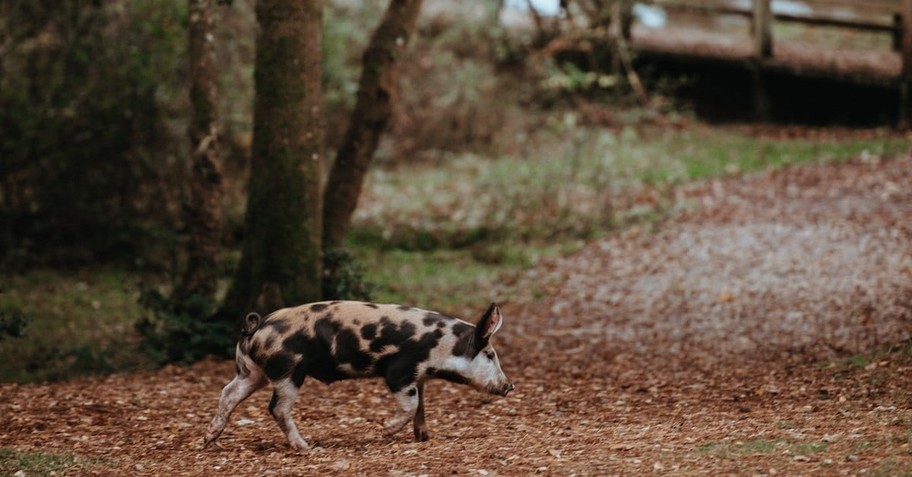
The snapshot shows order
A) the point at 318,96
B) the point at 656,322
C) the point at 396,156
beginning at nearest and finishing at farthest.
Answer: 1. the point at 318,96
2. the point at 656,322
3. the point at 396,156

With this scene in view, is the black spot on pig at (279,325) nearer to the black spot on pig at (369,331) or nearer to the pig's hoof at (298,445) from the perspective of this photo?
the black spot on pig at (369,331)

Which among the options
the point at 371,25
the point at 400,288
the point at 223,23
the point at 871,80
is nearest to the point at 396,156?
the point at 371,25

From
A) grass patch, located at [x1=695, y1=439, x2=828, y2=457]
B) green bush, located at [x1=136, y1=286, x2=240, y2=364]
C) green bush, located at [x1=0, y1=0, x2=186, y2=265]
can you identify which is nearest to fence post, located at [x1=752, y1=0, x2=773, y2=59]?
green bush, located at [x1=0, y1=0, x2=186, y2=265]

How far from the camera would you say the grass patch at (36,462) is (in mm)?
6773

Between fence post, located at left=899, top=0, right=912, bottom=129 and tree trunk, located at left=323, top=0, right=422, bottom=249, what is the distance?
11.6 metres

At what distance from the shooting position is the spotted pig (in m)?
7.29

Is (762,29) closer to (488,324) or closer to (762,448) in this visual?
(488,324)

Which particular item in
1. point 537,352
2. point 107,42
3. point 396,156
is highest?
point 107,42

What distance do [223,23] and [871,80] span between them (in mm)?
12632

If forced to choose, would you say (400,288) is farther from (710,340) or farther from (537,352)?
(710,340)

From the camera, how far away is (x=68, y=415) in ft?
28.2

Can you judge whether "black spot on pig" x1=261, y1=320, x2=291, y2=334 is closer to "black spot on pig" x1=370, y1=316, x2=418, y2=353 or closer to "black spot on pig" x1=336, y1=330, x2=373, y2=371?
"black spot on pig" x1=336, y1=330, x2=373, y2=371

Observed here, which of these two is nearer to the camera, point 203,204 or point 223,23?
point 203,204

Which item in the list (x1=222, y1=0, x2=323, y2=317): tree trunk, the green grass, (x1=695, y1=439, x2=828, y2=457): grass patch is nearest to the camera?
(x1=695, y1=439, x2=828, y2=457): grass patch
